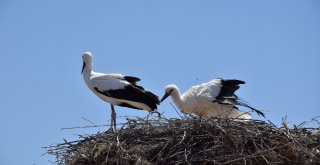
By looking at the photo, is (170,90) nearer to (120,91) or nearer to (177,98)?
(177,98)

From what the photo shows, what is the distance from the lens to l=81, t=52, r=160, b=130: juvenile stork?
11.1 metres

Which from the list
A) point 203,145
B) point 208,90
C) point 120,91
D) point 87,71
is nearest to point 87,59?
point 87,71

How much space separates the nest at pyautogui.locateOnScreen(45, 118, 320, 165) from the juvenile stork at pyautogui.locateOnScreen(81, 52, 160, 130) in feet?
6.53

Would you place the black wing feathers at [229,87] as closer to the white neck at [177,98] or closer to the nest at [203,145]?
the white neck at [177,98]

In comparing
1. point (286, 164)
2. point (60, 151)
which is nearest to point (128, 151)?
point (60, 151)

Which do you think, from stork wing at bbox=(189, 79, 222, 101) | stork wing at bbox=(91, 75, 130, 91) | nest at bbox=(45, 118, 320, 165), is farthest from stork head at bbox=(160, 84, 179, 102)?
nest at bbox=(45, 118, 320, 165)

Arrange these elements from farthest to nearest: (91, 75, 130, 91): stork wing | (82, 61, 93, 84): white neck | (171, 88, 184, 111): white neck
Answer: (82, 61, 93, 84): white neck < (91, 75, 130, 91): stork wing < (171, 88, 184, 111): white neck

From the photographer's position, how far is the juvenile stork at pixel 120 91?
1105 cm

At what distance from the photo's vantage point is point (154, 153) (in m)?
8.62

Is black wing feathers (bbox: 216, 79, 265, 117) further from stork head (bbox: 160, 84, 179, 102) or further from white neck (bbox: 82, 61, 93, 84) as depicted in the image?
white neck (bbox: 82, 61, 93, 84)

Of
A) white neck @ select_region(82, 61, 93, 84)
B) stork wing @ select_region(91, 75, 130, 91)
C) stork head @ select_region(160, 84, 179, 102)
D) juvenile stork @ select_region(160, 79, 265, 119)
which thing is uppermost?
white neck @ select_region(82, 61, 93, 84)

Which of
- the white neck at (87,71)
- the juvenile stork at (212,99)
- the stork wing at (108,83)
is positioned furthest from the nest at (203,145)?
the white neck at (87,71)

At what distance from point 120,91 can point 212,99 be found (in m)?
1.36

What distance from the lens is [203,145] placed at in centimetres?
852
